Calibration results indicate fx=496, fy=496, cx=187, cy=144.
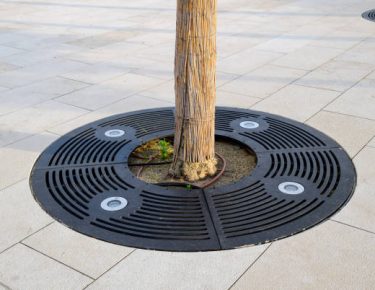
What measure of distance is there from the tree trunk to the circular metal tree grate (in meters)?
0.27

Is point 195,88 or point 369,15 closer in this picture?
point 195,88

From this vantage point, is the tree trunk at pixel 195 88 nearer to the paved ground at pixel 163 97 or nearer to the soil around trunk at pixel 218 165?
the soil around trunk at pixel 218 165

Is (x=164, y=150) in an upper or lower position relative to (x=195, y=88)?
lower

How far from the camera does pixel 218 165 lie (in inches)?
161

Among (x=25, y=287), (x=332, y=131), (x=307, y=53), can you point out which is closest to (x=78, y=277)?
(x=25, y=287)

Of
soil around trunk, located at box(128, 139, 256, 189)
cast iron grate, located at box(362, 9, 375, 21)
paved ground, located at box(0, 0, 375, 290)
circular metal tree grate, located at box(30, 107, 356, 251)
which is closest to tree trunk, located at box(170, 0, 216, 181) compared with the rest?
soil around trunk, located at box(128, 139, 256, 189)

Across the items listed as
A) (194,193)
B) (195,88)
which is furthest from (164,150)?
(195,88)

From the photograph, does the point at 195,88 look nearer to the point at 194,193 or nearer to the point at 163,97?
the point at 194,193

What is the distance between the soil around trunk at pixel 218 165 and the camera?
3.89 meters

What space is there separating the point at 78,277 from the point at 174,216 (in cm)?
83

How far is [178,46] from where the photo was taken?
358cm

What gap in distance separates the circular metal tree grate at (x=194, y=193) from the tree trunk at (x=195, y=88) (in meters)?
0.27

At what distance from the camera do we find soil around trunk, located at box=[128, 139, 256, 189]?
12.8 feet

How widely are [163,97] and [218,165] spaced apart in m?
1.78
